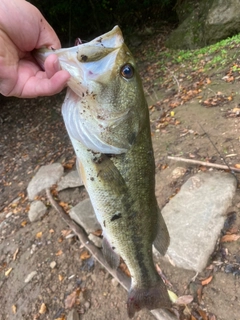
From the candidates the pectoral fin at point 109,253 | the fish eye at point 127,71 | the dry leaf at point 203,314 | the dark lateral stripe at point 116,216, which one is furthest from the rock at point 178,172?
the fish eye at point 127,71

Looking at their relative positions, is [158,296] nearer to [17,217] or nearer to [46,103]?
[17,217]

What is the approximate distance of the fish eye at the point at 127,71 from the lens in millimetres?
1791

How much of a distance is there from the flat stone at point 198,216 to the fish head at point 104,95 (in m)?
1.78

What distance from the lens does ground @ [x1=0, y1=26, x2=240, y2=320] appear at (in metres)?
3.15

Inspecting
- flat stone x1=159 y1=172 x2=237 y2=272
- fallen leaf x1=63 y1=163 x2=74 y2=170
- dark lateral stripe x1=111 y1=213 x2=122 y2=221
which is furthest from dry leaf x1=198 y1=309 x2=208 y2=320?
fallen leaf x1=63 y1=163 x2=74 y2=170

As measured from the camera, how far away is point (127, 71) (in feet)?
5.92

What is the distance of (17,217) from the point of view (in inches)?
197

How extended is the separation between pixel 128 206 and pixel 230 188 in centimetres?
192

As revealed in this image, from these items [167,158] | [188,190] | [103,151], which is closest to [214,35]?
[167,158]

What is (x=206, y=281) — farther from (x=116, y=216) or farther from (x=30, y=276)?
(x=30, y=276)

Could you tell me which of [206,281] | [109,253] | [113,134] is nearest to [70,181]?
[206,281]

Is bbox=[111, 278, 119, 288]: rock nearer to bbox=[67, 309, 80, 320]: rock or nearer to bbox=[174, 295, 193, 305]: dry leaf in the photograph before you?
bbox=[67, 309, 80, 320]: rock

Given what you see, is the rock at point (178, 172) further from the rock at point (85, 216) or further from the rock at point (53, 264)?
the rock at point (53, 264)

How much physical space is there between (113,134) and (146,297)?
1.14 meters
